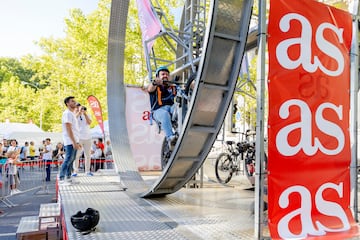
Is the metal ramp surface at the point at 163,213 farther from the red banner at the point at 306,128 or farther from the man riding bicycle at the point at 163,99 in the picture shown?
the man riding bicycle at the point at 163,99

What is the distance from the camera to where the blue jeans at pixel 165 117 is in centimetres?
619

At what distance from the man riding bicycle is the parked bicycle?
8.24 feet

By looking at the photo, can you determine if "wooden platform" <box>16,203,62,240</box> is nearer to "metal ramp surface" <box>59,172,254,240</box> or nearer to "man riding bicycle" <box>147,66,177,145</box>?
"metal ramp surface" <box>59,172,254,240</box>

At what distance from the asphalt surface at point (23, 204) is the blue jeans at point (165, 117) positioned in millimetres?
3207

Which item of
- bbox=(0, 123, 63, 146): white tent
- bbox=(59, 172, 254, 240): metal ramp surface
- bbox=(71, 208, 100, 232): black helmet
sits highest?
bbox=(0, 123, 63, 146): white tent

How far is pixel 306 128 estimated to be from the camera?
3.53m

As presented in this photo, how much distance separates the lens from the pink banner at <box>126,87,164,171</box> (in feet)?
33.1

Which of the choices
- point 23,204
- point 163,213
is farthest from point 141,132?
point 163,213

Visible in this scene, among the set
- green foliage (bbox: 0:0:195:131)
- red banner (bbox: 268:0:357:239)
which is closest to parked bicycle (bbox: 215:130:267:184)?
red banner (bbox: 268:0:357:239)

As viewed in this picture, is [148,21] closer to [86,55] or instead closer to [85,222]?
[85,222]

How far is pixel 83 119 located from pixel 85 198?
2772 mm

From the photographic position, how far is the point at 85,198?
568 centimetres

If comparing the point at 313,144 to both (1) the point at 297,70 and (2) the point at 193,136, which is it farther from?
(2) the point at 193,136

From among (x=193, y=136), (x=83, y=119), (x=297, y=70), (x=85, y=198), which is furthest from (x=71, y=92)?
(x=297, y=70)
